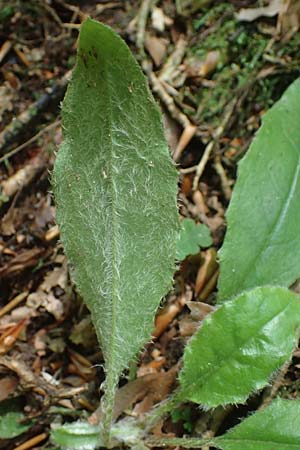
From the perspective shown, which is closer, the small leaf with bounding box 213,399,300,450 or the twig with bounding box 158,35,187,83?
the small leaf with bounding box 213,399,300,450

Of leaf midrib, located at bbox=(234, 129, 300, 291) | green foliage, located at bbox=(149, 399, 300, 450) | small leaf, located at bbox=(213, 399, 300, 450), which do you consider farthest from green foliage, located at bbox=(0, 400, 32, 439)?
leaf midrib, located at bbox=(234, 129, 300, 291)

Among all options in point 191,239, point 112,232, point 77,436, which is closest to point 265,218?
point 191,239

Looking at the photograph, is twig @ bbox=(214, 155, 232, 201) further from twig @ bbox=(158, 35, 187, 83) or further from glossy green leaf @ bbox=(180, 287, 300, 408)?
glossy green leaf @ bbox=(180, 287, 300, 408)

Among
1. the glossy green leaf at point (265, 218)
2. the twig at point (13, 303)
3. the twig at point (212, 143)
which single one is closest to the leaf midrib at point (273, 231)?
the glossy green leaf at point (265, 218)

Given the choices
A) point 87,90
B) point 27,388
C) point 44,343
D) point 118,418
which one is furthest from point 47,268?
point 87,90

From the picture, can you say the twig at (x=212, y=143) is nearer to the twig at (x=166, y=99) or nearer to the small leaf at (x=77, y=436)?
the twig at (x=166, y=99)

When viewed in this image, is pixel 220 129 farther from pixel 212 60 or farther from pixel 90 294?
pixel 90 294

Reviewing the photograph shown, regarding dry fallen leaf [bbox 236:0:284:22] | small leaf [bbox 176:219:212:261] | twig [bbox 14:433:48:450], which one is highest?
dry fallen leaf [bbox 236:0:284:22]
